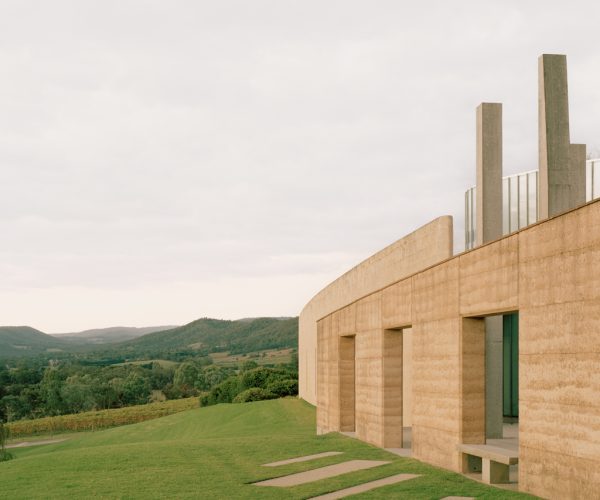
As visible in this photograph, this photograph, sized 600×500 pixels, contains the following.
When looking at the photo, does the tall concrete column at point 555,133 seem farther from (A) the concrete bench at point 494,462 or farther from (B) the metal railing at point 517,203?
(B) the metal railing at point 517,203

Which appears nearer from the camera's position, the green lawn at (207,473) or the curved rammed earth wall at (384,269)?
the green lawn at (207,473)

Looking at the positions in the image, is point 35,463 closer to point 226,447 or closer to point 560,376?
point 226,447

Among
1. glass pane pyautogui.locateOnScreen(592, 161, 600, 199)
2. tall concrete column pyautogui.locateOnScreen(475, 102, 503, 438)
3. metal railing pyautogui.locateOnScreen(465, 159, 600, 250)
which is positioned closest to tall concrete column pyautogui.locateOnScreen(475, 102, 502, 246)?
tall concrete column pyautogui.locateOnScreen(475, 102, 503, 438)

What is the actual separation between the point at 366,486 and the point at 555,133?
25.9ft

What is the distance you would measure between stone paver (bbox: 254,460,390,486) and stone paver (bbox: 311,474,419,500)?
4.42 feet

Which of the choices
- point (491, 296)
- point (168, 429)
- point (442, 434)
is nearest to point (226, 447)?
point (442, 434)

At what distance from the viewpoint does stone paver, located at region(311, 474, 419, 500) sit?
14406 mm

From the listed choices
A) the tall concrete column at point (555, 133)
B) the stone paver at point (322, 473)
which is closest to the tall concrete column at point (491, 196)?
the stone paver at point (322, 473)

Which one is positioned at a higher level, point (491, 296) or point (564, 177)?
point (564, 177)

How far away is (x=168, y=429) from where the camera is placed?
51969 mm

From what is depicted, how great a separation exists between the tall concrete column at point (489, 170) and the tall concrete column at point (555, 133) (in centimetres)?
315

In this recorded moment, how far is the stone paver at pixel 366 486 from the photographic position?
14.4 meters

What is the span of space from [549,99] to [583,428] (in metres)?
6.75

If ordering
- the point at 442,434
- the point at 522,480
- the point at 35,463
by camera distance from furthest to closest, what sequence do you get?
the point at 35,463 → the point at 442,434 → the point at 522,480
